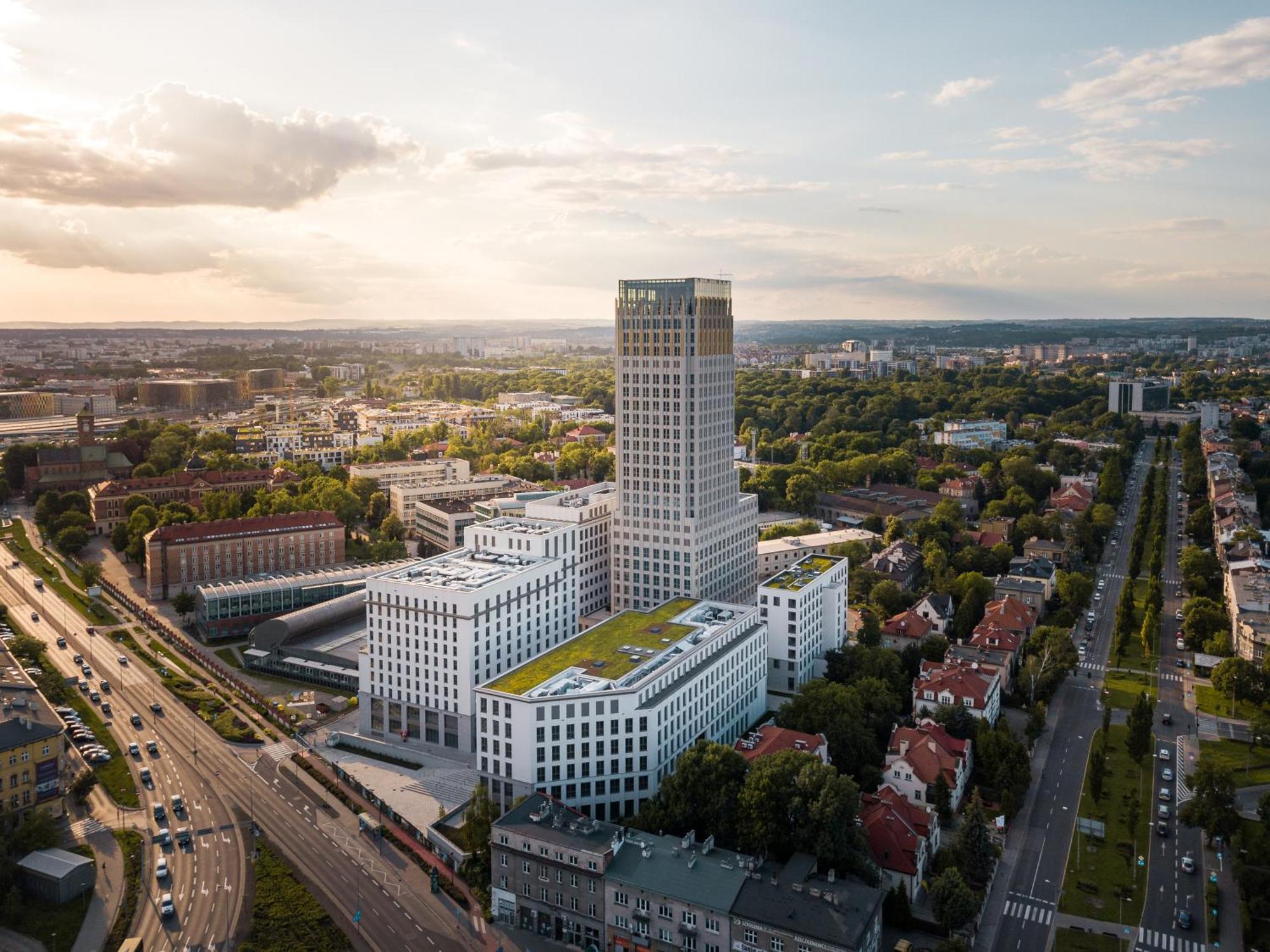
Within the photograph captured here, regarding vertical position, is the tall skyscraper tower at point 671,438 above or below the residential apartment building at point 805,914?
above

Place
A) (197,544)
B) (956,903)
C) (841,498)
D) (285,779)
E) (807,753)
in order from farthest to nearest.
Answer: (841,498), (197,544), (285,779), (807,753), (956,903)

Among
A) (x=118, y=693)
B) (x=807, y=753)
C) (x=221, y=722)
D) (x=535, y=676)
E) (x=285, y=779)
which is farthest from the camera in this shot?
(x=118, y=693)

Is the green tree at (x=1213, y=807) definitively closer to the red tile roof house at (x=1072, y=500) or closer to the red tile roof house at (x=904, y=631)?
the red tile roof house at (x=904, y=631)

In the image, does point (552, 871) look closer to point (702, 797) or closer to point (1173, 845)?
point (702, 797)

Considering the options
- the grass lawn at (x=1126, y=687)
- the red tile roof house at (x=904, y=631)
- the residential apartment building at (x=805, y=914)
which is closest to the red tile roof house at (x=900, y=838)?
the residential apartment building at (x=805, y=914)

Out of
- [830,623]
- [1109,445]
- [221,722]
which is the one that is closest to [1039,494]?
[1109,445]

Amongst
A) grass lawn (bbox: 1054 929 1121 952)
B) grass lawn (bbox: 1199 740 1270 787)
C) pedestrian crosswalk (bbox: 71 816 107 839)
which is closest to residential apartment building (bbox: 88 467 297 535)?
pedestrian crosswalk (bbox: 71 816 107 839)

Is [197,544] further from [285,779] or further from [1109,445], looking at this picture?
[1109,445]

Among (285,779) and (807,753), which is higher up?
(807,753)
